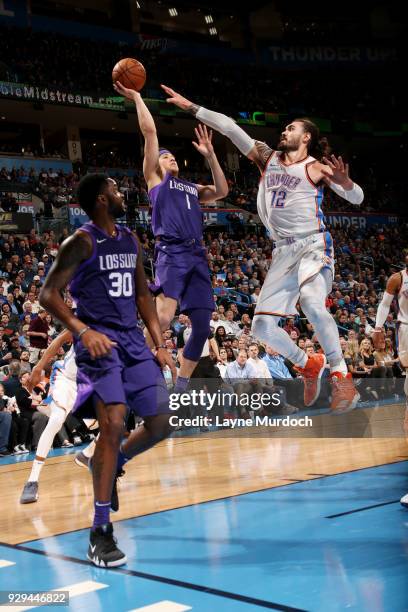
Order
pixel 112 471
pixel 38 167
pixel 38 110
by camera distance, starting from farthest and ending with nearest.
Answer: pixel 38 110
pixel 38 167
pixel 112 471

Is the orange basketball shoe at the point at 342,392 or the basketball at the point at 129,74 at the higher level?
the basketball at the point at 129,74

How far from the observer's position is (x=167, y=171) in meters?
6.54

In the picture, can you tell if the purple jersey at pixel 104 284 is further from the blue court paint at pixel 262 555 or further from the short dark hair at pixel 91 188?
the blue court paint at pixel 262 555

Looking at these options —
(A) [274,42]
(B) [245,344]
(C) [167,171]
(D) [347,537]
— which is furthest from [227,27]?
(D) [347,537]

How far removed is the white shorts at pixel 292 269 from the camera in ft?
19.7

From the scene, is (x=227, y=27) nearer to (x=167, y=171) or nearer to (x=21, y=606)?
(x=167, y=171)

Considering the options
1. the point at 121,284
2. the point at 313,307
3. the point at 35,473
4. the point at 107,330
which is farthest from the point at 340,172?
the point at 35,473

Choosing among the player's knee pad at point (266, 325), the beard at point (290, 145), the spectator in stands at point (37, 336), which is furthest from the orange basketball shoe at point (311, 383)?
the spectator in stands at point (37, 336)

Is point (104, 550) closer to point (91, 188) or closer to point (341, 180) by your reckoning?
point (91, 188)

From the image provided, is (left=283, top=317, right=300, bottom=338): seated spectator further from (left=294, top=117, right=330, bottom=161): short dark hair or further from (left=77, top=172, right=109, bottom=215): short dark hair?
(left=77, top=172, right=109, bottom=215): short dark hair

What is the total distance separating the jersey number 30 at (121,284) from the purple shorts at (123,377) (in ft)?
0.74

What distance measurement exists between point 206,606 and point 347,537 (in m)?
1.54

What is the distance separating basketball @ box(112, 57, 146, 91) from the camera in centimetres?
630

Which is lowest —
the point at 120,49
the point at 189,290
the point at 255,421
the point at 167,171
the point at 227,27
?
the point at 255,421
